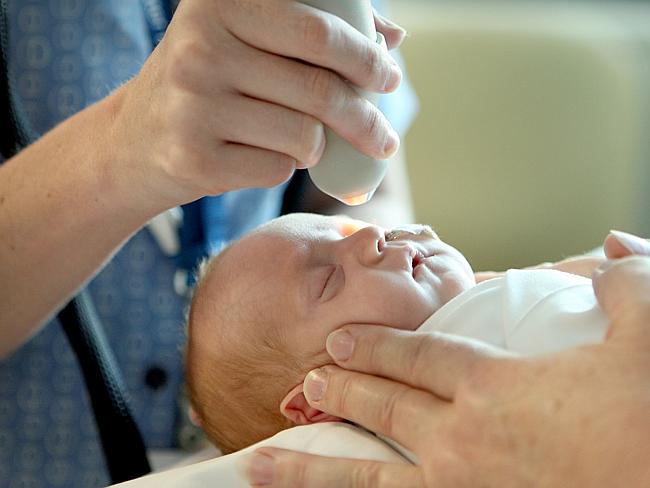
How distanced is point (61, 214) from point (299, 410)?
1.04 feet

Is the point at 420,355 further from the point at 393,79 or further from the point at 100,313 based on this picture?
the point at 100,313

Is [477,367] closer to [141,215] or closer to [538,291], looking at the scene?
[538,291]

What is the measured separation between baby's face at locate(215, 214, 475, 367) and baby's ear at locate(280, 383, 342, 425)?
0.03 m

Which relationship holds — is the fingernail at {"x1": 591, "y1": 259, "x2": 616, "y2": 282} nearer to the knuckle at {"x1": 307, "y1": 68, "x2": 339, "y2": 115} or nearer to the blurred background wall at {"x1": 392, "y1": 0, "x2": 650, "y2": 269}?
the knuckle at {"x1": 307, "y1": 68, "x2": 339, "y2": 115}

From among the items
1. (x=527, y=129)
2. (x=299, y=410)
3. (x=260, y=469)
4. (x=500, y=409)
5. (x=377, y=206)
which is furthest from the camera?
(x=527, y=129)

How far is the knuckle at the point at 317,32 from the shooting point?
614 mm

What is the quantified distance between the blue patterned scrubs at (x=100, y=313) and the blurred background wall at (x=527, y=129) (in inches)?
36.4

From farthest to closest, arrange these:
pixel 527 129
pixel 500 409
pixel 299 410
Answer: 1. pixel 527 129
2. pixel 299 410
3. pixel 500 409

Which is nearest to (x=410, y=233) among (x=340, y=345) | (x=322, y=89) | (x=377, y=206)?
(x=340, y=345)

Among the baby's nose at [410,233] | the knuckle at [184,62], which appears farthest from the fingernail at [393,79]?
the baby's nose at [410,233]

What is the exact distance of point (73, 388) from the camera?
1142mm

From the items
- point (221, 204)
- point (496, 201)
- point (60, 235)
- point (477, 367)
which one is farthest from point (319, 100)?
point (496, 201)

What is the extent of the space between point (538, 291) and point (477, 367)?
16 centimetres

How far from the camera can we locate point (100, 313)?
116 cm
